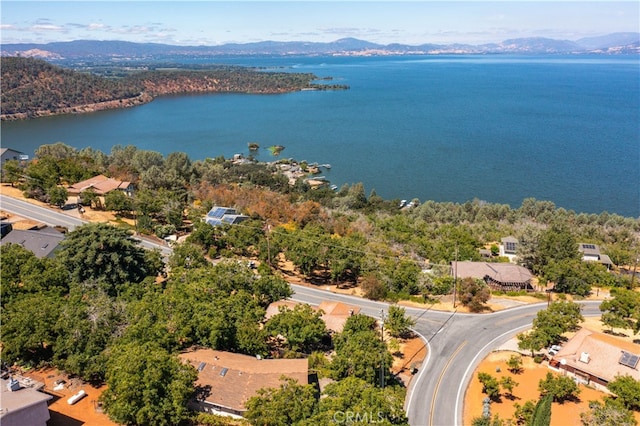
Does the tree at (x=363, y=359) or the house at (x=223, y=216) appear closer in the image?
the tree at (x=363, y=359)

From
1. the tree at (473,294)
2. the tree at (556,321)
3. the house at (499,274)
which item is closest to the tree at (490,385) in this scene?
the tree at (556,321)

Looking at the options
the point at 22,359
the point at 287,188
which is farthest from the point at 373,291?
the point at 287,188

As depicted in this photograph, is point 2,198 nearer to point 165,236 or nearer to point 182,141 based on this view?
point 165,236

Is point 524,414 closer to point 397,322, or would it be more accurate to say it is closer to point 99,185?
point 397,322

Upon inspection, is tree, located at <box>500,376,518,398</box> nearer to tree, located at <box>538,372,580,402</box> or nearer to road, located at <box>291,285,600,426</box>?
tree, located at <box>538,372,580,402</box>

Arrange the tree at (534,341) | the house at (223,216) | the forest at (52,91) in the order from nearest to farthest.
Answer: the tree at (534,341), the house at (223,216), the forest at (52,91)

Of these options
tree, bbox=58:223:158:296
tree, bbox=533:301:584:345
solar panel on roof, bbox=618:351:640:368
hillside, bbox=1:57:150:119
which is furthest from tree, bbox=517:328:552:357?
hillside, bbox=1:57:150:119

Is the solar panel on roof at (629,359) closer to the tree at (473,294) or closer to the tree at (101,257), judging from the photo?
the tree at (473,294)

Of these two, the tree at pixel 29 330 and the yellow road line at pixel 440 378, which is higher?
the tree at pixel 29 330
